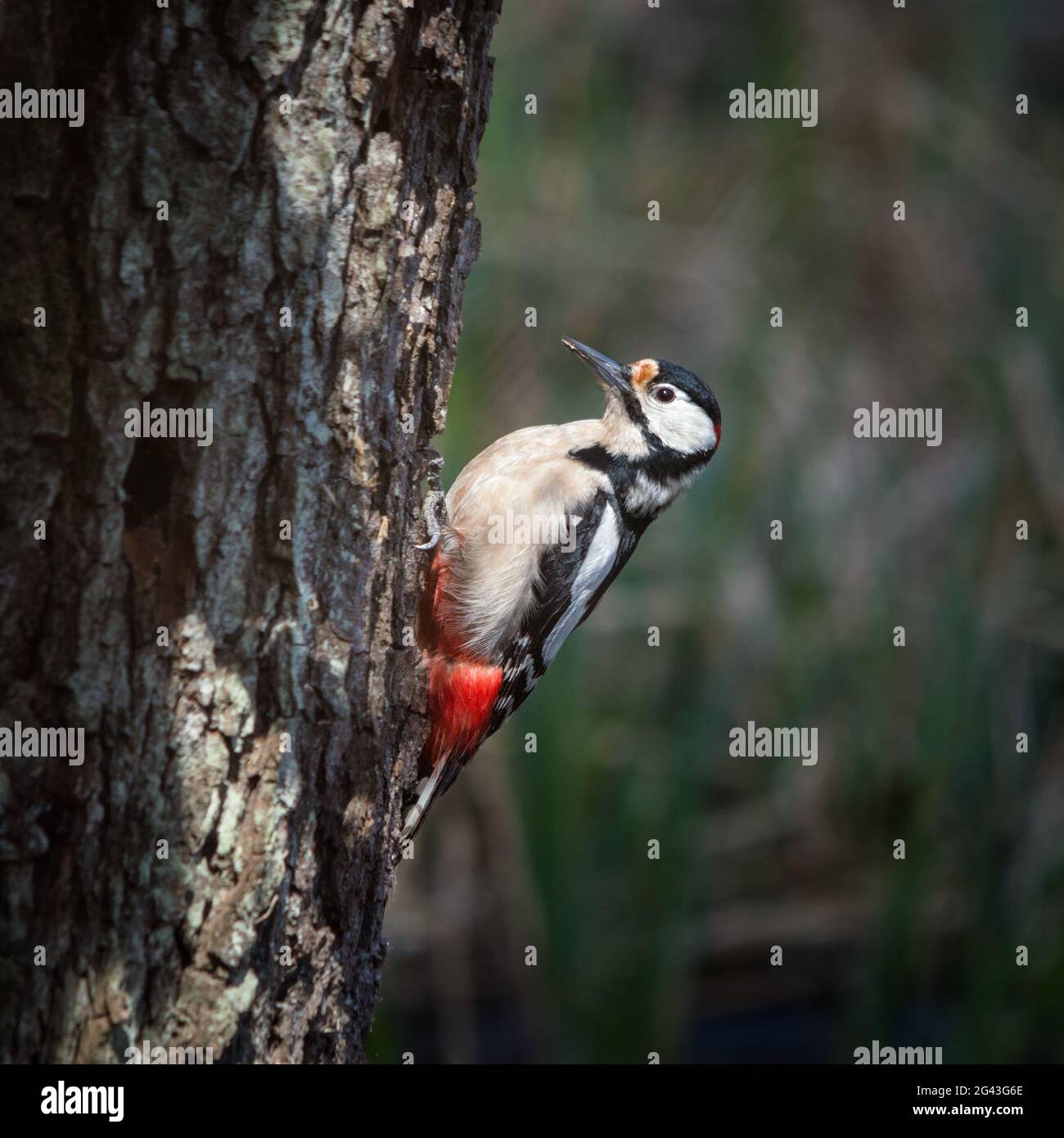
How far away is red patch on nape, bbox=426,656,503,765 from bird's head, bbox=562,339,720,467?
86 centimetres

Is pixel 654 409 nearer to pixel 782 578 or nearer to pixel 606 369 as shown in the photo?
pixel 606 369

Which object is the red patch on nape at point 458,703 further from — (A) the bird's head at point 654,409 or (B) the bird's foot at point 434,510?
(A) the bird's head at point 654,409

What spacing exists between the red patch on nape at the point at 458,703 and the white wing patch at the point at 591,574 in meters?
0.35

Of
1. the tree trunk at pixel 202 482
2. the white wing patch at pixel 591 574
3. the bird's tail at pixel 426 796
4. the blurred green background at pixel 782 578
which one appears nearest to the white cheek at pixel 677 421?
the white wing patch at pixel 591 574

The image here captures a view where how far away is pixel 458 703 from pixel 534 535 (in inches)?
20.5

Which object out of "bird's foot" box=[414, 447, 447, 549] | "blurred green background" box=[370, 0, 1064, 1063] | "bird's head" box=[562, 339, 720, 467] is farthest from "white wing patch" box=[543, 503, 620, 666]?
"blurred green background" box=[370, 0, 1064, 1063]

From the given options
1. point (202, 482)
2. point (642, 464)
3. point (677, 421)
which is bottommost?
point (202, 482)

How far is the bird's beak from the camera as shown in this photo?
3.51 m

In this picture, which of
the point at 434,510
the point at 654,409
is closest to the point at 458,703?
the point at 434,510

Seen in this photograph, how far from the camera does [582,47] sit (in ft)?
19.7

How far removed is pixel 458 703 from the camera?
2895 millimetres

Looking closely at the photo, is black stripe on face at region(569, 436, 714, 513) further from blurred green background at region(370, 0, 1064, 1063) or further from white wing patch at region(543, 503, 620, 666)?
blurred green background at region(370, 0, 1064, 1063)

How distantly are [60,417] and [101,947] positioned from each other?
2.67ft
